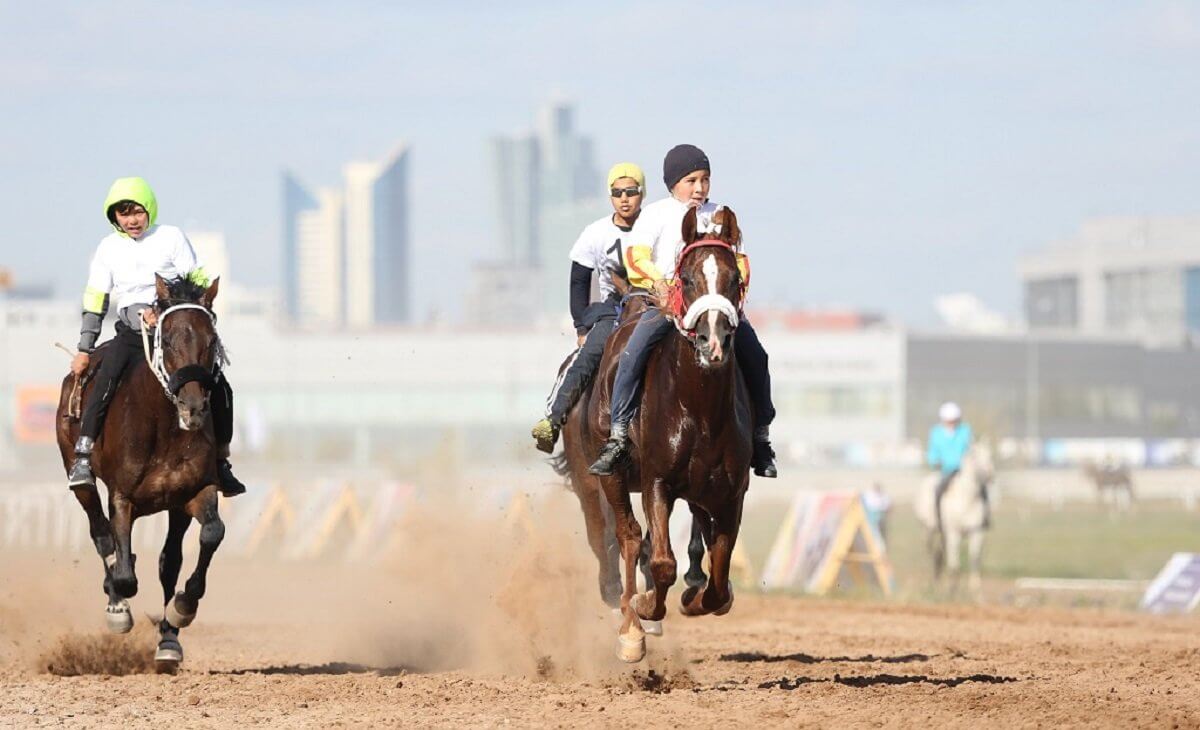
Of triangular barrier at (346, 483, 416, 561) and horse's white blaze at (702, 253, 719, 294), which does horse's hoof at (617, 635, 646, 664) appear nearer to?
horse's white blaze at (702, 253, 719, 294)

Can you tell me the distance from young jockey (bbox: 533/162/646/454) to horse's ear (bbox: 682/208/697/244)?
8.70 ft

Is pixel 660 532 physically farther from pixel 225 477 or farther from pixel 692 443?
pixel 225 477

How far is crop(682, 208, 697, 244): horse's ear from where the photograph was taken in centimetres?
1150

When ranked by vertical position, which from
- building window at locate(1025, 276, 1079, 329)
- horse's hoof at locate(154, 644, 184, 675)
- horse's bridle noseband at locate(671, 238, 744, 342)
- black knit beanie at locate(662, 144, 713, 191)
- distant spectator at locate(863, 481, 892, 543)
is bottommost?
distant spectator at locate(863, 481, 892, 543)

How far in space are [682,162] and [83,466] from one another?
4.89 metres

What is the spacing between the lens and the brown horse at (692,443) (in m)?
11.3

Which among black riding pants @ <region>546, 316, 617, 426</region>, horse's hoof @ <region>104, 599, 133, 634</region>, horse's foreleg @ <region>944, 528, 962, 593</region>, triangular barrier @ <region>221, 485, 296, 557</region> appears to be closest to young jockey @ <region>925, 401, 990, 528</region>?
horse's foreleg @ <region>944, 528, 962, 593</region>

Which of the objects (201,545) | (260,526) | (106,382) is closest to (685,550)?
(260,526)

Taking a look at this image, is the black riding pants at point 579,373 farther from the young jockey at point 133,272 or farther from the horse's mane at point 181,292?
the horse's mane at point 181,292

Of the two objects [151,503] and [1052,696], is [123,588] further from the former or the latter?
[1052,696]

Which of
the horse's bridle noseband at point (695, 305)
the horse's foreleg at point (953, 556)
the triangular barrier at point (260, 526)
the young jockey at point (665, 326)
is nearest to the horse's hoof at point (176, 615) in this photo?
the young jockey at point (665, 326)

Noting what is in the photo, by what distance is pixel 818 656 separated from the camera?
16062mm

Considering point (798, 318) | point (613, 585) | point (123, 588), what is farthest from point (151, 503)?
point (798, 318)

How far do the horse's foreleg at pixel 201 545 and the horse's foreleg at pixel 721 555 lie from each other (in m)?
3.63
